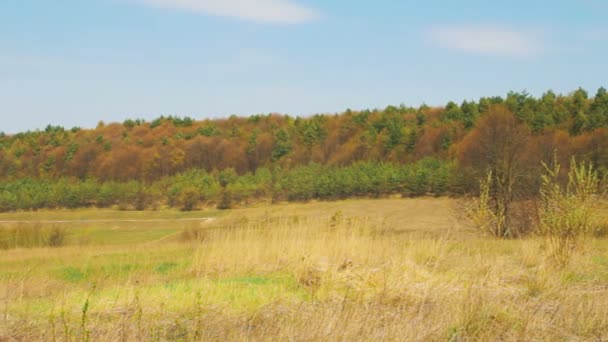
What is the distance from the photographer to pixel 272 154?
84.6 metres

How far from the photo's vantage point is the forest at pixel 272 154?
201 feet

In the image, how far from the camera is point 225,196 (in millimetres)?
68125

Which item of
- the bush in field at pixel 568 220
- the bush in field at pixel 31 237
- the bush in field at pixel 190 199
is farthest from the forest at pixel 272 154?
the bush in field at pixel 568 220

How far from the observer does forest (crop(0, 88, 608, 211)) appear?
6119cm

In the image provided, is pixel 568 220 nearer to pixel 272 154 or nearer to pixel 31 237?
pixel 31 237

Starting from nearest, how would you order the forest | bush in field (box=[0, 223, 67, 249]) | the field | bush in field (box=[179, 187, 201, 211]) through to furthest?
the field → bush in field (box=[0, 223, 67, 249]) → the forest → bush in field (box=[179, 187, 201, 211])

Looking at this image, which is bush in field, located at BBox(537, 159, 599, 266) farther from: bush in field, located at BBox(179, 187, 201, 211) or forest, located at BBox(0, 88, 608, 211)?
bush in field, located at BBox(179, 187, 201, 211)

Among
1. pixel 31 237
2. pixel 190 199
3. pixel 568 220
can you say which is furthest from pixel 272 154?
pixel 568 220

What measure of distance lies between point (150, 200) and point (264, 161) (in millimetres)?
18773

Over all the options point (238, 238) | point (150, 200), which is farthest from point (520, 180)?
point (150, 200)

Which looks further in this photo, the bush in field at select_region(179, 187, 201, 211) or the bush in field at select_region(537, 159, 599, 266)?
the bush in field at select_region(179, 187, 201, 211)

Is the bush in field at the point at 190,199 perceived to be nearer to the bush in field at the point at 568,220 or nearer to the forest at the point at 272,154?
the forest at the point at 272,154

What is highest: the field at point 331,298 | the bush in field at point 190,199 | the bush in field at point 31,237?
the field at point 331,298

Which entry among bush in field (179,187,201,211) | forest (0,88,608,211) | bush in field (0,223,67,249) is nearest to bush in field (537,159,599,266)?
bush in field (0,223,67,249)
